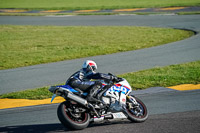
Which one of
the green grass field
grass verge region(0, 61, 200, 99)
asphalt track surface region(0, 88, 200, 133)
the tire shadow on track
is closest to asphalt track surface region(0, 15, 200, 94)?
grass verge region(0, 61, 200, 99)

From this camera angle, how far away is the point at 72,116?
6.91 metres

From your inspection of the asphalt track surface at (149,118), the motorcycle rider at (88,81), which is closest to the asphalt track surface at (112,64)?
the asphalt track surface at (149,118)

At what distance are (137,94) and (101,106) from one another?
277 cm

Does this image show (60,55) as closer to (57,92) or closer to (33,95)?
(33,95)

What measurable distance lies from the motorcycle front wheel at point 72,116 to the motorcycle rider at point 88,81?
0.32 metres

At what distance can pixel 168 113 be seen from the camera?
8.14 metres

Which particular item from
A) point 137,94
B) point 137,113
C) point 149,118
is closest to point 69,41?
point 137,94

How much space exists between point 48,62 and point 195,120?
8856 millimetres

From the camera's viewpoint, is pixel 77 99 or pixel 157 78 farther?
pixel 157 78

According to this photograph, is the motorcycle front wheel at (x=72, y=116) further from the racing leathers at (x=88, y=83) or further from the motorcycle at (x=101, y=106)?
the racing leathers at (x=88, y=83)

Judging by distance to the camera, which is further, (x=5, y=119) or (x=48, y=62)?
(x=48, y=62)

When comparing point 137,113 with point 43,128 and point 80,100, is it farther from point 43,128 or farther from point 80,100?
point 43,128

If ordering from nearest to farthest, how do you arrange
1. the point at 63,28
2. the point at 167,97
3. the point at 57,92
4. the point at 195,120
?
the point at 57,92, the point at 195,120, the point at 167,97, the point at 63,28

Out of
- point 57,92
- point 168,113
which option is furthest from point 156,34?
point 57,92
